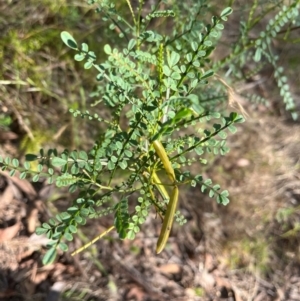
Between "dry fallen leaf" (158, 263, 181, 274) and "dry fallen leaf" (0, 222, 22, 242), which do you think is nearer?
"dry fallen leaf" (0, 222, 22, 242)

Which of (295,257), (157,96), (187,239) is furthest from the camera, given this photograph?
(295,257)

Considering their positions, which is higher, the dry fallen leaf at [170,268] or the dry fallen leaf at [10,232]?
the dry fallen leaf at [170,268]

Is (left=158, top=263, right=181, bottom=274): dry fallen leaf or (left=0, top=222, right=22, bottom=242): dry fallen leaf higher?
(left=158, top=263, right=181, bottom=274): dry fallen leaf

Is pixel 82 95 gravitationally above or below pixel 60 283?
above

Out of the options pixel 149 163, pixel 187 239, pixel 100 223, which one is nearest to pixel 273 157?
pixel 187 239

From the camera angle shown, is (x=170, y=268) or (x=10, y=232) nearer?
(x=10, y=232)

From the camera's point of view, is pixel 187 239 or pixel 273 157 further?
pixel 273 157

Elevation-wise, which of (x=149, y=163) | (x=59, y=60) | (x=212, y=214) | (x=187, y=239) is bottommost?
(x=149, y=163)

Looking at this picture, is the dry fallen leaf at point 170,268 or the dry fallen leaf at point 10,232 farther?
the dry fallen leaf at point 170,268

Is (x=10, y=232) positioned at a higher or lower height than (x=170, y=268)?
lower

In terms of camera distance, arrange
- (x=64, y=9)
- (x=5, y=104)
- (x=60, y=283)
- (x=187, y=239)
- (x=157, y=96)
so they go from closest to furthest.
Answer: (x=157, y=96) < (x=60, y=283) < (x=5, y=104) < (x=64, y=9) < (x=187, y=239)

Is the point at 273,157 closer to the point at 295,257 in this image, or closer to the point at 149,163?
the point at 295,257
